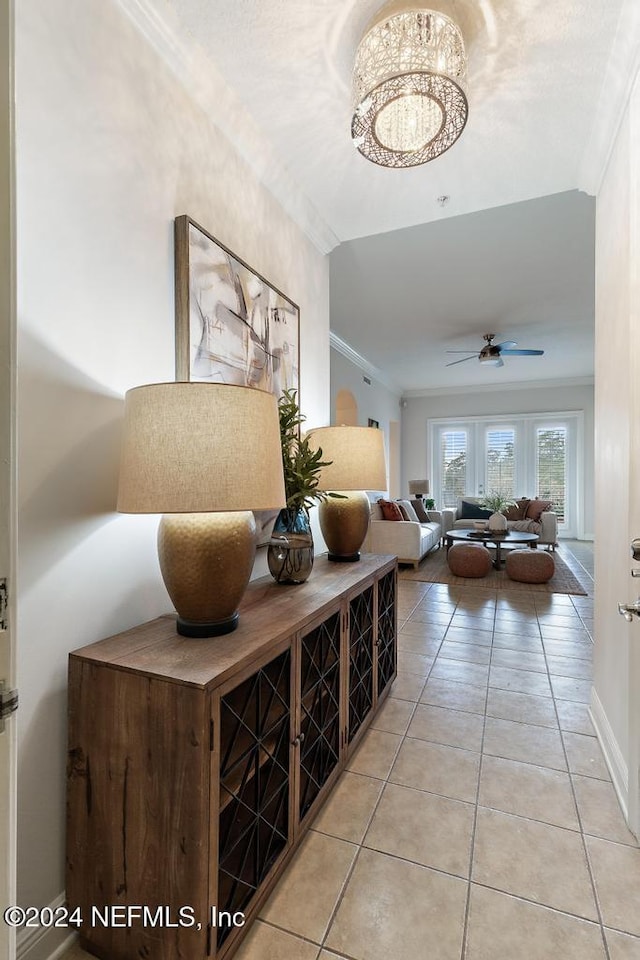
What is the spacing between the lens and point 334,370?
5832 millimetres

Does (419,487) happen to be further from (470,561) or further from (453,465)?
(470,561)

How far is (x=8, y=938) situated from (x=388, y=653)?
202 cm

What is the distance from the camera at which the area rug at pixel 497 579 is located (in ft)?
15.5

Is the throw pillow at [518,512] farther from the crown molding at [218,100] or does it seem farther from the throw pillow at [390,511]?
the crown molding at [218,100]

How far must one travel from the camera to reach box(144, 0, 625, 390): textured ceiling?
4.98ft

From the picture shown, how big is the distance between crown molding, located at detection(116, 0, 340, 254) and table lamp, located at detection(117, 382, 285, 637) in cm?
124

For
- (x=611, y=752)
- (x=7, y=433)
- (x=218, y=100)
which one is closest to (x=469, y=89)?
(x=218, y=100)

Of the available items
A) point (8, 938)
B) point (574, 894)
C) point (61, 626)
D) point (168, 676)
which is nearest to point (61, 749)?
point (61, 626)

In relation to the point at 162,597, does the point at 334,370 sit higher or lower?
higher

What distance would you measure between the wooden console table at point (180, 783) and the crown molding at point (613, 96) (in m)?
2.22

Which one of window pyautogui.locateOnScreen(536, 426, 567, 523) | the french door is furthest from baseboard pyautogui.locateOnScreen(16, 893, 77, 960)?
window pyautogui.locateOnScreen(536, 426, 567, 523)

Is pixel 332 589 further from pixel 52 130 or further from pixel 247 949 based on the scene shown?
pixel 52 130

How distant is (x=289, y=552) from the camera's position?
1.83 meters

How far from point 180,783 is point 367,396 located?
6.59 meters
